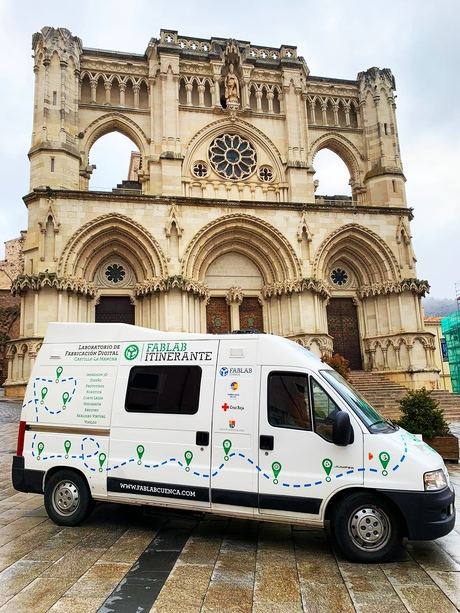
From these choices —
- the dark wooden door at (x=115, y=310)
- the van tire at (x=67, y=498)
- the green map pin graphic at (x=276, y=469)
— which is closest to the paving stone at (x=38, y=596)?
the van tire at (x=67, y=498)

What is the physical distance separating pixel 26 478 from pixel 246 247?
16697 mm

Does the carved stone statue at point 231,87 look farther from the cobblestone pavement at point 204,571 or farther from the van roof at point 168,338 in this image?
the cobblestone pavement at point 204,571

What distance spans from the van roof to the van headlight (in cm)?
160

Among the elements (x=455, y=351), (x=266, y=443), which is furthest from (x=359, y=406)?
(x=455, y=351)

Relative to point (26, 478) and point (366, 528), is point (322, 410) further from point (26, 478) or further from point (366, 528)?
point (26, 478)

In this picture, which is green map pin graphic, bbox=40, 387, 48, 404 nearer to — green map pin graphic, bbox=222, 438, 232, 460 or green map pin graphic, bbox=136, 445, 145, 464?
green map pin graphic, bbox=136, 445, 145, 464

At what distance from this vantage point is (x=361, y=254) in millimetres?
22484

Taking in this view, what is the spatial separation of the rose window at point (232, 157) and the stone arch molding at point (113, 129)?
351cm

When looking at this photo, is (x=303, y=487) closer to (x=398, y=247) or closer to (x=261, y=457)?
(x=261, y=457)

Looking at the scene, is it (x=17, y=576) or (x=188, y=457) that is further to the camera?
(x=188, y=457)

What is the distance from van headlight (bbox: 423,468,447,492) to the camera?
4.59 meters

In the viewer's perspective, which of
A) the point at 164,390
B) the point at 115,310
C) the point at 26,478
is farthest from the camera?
the point at 115,310

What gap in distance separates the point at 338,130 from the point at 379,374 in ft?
45.2

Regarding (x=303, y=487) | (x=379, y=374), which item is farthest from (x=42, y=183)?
(x=303, y=487)
